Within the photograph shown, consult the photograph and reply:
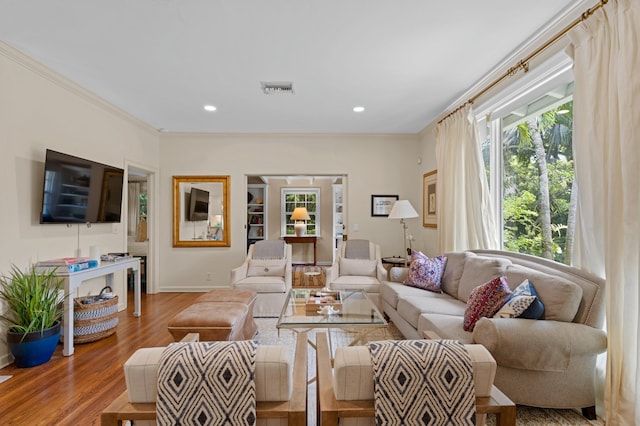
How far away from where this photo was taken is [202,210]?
5.32 m

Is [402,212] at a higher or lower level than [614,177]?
lower

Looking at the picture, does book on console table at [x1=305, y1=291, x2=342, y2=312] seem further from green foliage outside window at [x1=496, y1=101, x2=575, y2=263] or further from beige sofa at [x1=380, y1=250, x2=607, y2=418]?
green foliage outside window at [x1=496, y1=101, x2=575, y2=263]

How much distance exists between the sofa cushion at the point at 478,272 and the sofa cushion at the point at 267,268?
2.28m

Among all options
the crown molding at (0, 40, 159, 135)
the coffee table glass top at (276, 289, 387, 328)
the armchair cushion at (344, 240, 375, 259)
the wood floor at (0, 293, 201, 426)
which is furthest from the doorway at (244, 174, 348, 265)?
the coffee table glass top at (276, 289, 387, 328)

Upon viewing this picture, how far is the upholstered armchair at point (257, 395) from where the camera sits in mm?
1076

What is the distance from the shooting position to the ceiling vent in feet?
10.9

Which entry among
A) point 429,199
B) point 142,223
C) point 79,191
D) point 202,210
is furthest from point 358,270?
point 142,223

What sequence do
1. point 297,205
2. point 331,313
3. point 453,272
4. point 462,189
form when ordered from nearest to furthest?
point 331,313
point 453,272
point 462,189
point 297,205

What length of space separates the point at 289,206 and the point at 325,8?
6583 mm

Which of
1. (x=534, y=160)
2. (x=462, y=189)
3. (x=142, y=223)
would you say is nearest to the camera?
(x=534, y=160)

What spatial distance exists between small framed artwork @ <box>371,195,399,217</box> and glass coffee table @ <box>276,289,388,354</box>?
2.34 m

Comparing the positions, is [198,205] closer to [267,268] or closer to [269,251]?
[269,251]

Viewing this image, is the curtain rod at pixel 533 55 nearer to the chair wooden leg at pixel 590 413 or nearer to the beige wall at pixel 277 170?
the beige wall at pixel 277 170

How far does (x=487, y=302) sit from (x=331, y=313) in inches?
44.9
